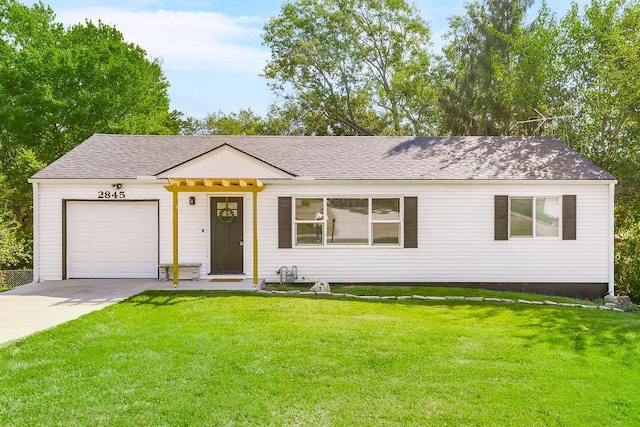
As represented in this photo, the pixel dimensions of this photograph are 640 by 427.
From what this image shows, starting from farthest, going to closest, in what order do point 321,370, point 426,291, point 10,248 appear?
point 10,248 → point 426,291 → point 321,370

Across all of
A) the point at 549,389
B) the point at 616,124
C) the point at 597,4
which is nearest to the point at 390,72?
the point at 597,4

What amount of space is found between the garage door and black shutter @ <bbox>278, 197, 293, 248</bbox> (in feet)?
10.8

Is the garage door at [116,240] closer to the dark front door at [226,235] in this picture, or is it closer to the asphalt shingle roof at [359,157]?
the asphalt shingle roof at [359,157]

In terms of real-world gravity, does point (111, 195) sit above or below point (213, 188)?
below

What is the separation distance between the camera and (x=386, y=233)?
1144cm

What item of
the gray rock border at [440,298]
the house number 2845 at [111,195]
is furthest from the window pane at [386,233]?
the house number 2845 at [111,195]

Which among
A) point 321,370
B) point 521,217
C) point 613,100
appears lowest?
point 321,370

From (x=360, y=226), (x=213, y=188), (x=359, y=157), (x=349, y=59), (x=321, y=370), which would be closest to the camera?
(x=321, y=370)

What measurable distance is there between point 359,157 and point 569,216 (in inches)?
222

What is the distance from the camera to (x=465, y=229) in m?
11.4

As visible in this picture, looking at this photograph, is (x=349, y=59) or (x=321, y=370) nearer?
(x=321, y=370)

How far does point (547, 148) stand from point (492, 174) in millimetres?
3158

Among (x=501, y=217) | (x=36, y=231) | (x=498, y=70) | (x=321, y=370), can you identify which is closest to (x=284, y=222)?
(x=501, y=217)

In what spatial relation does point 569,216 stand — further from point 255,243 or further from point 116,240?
point 116,240
